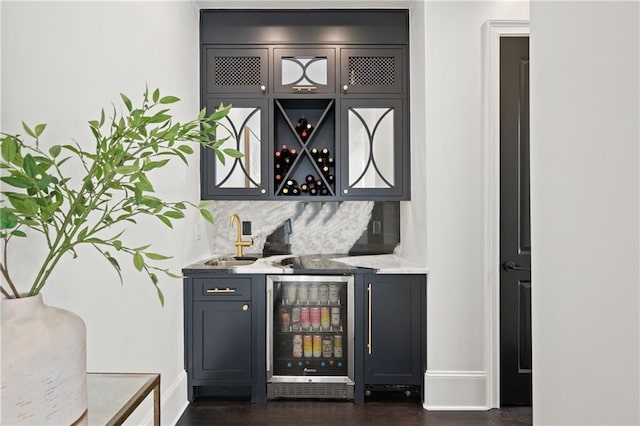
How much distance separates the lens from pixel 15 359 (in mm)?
786

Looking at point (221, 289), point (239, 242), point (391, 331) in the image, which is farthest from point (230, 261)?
point (391, 331)

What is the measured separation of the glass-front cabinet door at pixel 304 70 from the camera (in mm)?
3121

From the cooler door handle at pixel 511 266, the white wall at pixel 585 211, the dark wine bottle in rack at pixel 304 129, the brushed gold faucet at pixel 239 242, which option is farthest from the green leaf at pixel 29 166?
the cooler door handle at pixel 511 266

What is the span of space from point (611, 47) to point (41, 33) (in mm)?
1645

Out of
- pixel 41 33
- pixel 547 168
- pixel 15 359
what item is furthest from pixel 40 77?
pixel 547 168

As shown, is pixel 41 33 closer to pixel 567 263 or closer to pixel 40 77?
pixel 40 77

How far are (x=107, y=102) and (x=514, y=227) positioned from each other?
8.02ft

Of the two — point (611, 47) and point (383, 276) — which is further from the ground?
point (611, 47)

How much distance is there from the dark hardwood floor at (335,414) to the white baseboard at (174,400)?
51 mm

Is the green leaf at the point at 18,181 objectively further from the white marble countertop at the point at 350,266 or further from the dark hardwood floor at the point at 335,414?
the dark hardwood floor at the point at 335,414

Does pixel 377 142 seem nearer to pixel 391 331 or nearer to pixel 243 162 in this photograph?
pixel 243 162

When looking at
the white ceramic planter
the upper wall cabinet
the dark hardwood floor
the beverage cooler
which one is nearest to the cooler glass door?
the beverage cooler

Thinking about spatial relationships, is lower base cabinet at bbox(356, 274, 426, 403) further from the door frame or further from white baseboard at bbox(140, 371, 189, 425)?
white baseboard at bbox(140, 371, 189, 425)

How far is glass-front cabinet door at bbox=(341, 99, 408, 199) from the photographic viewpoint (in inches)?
122
